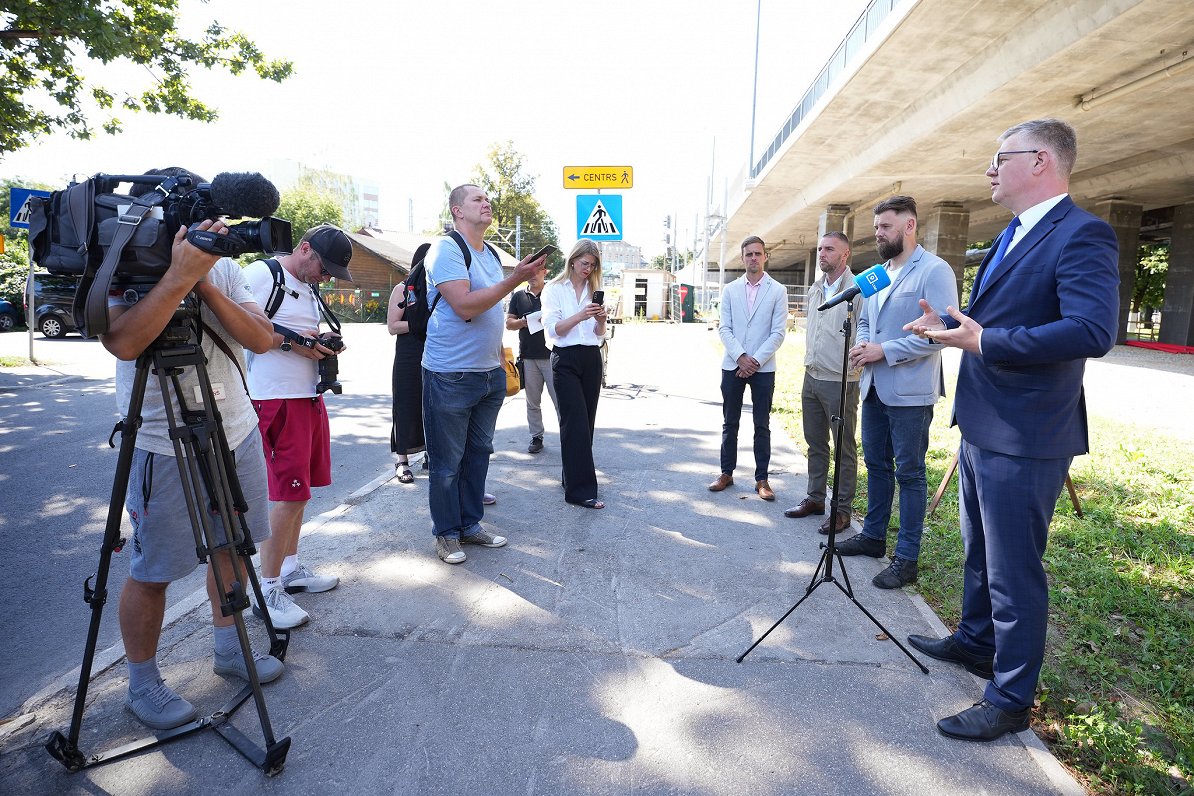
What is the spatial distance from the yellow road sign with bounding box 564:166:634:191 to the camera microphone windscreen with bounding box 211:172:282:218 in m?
7.55

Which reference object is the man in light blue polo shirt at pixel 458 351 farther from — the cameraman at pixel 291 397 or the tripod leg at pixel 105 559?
the tripod leg at pixel 105 559

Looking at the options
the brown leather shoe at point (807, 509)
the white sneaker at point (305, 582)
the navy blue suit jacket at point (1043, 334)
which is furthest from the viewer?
the brown leather shoe at point (807, 509)

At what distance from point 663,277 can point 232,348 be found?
45872 mm

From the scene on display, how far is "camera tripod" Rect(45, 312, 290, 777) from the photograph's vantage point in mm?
2328

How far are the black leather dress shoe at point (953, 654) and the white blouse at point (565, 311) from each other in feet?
10.5

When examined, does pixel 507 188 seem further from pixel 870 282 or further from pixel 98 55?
pixel 870 282

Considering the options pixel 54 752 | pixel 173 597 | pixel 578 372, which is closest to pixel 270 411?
pixel 173 597

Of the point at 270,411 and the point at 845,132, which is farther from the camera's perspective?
the point at 845,132

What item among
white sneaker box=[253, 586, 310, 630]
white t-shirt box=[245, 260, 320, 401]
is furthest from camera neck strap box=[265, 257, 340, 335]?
white sneaker box=[253, 586, 310, 630]

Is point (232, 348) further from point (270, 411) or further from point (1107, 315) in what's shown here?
point (1107, 315)

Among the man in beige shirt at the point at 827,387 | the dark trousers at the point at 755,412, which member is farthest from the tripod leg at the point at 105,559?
the dark trousers at the point at 755,412

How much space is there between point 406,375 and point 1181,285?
2842cm

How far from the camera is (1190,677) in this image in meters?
3.06

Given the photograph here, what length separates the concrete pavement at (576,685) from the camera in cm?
241
